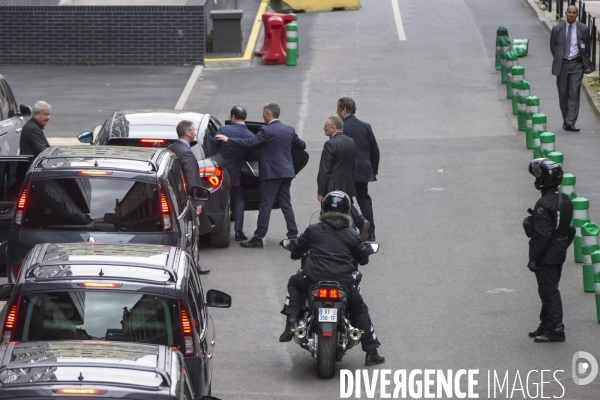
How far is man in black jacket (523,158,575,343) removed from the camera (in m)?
10.7

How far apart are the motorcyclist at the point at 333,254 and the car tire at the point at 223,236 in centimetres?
440

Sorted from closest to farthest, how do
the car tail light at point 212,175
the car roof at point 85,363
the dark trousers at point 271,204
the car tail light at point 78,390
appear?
the car tail light at point 78,390 < the car roof at point 85,363 < the car tail light at point 212,175 < the dark trousers at point 271,204

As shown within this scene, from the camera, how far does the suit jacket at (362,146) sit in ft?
47.0

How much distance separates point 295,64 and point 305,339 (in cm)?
1804

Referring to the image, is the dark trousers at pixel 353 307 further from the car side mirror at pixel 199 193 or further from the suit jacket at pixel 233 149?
the suit jacket at pixel 233 149

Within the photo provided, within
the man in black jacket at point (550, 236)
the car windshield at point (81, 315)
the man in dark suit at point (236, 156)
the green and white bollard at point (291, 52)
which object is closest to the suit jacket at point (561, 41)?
the man in dark suit at point (236, 156)

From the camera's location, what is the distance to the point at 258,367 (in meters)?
10.2

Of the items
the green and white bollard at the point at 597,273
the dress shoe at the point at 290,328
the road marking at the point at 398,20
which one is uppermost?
the dress shoe at the point at 290,328

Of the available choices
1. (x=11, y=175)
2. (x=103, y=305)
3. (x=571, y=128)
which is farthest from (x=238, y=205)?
(x=571, y=128)

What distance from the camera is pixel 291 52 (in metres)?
27.1

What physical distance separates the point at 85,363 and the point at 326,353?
14.5ft

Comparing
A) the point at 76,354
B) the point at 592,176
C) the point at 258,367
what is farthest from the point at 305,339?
the point at 592,176

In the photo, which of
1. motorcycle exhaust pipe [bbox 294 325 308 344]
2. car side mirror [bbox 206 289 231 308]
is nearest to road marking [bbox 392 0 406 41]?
motorcycle exhaust pipe [bbox 294 325 308 344]

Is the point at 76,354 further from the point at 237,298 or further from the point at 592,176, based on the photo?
the point at 592,176
